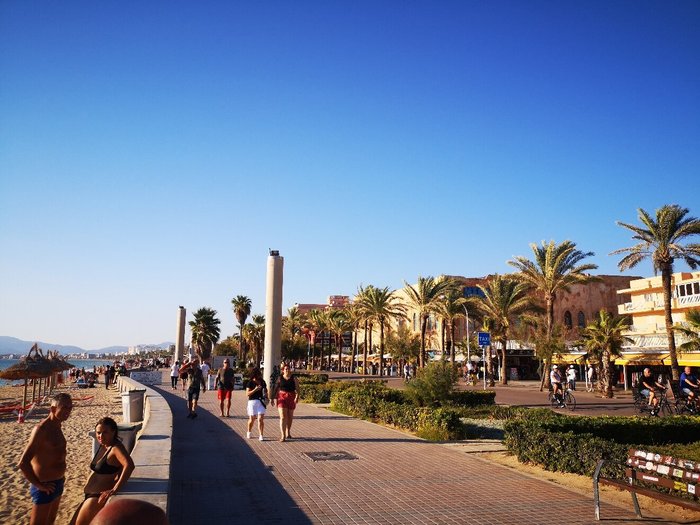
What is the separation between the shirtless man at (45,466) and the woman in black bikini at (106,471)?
482 mm

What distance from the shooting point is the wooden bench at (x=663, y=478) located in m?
5.91

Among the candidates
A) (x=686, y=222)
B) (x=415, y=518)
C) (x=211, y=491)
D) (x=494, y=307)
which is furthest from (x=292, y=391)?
(x=494, y=307)

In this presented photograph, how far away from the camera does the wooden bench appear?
5.91m

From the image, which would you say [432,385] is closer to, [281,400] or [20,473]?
[281,400]

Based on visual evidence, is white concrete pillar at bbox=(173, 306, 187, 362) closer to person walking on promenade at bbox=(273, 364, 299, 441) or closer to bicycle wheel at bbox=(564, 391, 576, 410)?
bicycle wheel at bbox=(564, 391, 576, 410)

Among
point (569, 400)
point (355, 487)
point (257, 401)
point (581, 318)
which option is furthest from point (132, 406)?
point (581, 318)

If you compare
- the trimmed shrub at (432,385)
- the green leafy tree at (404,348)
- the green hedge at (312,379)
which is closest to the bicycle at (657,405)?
the trimmed shrub at (432,385)

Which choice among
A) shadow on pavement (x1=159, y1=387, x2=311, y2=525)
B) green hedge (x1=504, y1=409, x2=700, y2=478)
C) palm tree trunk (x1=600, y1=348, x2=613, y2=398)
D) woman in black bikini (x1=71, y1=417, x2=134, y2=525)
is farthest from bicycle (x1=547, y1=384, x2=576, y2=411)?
woman in black bikini (x1=71, y1=417, x2=134, y2=525)

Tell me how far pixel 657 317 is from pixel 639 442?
35506 mm

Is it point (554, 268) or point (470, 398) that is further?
point (554, 268)

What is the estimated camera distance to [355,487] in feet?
25.6

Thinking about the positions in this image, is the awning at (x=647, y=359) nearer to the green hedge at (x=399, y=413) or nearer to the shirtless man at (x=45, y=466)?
the green hedge at (x=399, y=413)

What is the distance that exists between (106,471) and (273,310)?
1865 cm

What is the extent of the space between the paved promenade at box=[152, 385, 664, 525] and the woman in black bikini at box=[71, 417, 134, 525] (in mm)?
1760
